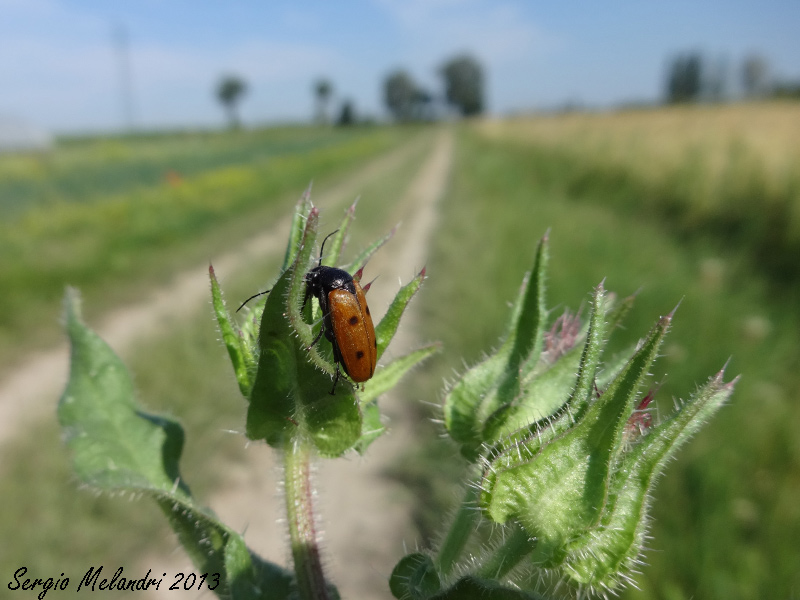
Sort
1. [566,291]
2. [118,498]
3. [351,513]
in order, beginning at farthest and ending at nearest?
[566,291] < [351,513] < [118,498]

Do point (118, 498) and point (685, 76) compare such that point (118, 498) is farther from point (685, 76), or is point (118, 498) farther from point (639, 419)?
point (685, 76)

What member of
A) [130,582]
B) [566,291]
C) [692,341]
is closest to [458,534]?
[130,582]

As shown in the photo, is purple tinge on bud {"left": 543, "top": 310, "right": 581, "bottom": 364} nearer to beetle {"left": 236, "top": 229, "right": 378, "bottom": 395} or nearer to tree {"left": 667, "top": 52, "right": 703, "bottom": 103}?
beetle {"left": 236, "top": 229, "right": 378, "bottom": 395}

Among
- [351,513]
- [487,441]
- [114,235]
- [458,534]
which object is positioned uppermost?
[487,441]

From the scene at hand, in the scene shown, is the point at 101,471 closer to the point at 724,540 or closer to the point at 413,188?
the point at 724,540

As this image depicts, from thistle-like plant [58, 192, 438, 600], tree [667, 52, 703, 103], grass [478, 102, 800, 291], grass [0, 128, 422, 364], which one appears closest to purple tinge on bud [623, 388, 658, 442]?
thistle-like plant [58, 192, 438, 600]
